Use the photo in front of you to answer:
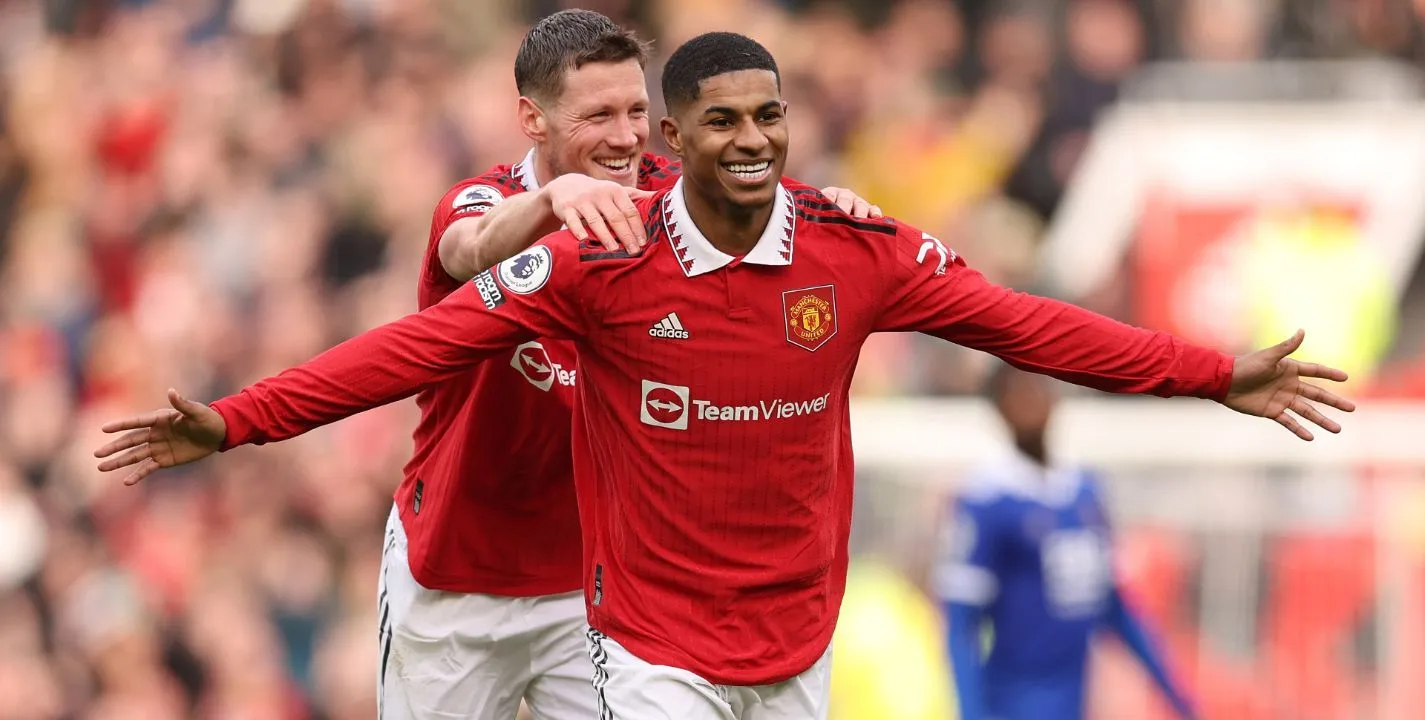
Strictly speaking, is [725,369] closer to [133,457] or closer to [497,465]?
[497,465]

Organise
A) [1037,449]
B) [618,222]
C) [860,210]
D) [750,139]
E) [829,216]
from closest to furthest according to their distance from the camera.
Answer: [750,139] < [618,222] < [829,216] < [860,210] < [1037,449]

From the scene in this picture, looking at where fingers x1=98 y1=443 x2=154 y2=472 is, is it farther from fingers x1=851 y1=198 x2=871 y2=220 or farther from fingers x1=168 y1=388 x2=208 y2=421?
fingers x1=851 y1=198 x2=871 y2=220

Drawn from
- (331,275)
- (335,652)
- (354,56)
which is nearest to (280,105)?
(354,56)

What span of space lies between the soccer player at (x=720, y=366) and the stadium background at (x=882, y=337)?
5503 millimetres

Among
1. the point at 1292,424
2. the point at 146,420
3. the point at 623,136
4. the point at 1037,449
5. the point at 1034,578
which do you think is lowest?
the point at 1034,578

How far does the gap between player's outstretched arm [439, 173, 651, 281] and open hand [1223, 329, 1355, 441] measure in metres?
1.48

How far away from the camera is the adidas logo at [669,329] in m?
4.87

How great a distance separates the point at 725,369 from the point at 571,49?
1269 mm

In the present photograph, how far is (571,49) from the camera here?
573cm

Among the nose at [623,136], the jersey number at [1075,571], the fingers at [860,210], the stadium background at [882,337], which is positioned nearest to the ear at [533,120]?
the nose at [623,136]

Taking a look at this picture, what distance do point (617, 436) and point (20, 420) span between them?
9.13m

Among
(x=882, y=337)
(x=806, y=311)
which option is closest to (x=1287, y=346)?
(x=806, y=311)

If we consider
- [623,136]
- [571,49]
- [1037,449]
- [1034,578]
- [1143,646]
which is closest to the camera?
[623,136]

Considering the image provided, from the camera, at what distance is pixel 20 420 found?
13195 mm
